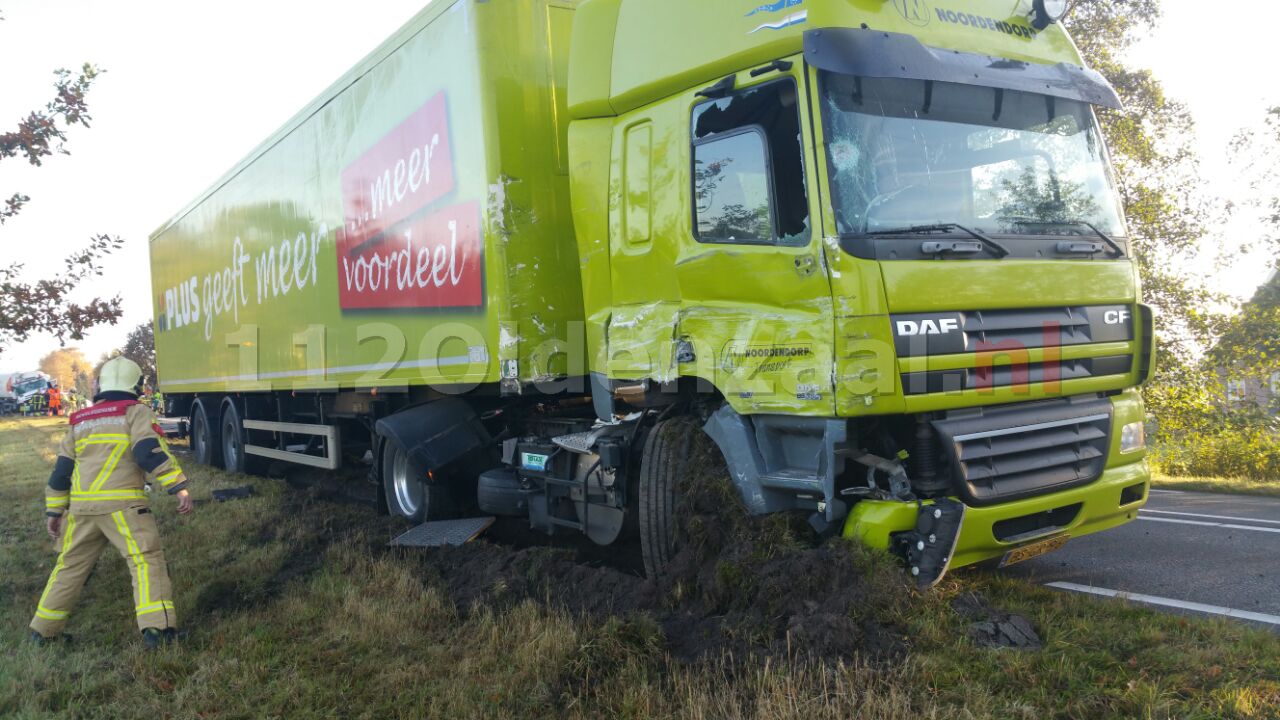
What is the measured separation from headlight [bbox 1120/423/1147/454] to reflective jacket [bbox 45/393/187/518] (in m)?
5.21

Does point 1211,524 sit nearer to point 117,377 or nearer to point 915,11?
point 915,11

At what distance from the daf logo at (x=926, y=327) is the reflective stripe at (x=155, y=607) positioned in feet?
13.8

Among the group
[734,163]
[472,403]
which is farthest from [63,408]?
[734,163]

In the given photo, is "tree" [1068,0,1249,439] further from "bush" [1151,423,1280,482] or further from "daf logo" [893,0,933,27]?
"daf logo" [893,0,933,27]

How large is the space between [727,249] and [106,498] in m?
3.85

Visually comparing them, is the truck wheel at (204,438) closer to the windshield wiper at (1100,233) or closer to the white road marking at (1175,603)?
the white road marking at (1175,603)

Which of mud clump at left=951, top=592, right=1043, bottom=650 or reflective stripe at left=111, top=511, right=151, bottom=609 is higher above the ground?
reflective stripe at left=111, top=511, right=151, bottom=609

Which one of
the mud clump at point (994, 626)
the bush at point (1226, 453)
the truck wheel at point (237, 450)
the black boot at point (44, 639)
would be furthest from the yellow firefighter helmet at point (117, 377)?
the bush at point (1226, 453)

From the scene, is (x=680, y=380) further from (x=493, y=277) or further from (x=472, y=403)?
(x=472, y=403)

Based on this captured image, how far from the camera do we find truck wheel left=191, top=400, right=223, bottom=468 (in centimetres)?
1342

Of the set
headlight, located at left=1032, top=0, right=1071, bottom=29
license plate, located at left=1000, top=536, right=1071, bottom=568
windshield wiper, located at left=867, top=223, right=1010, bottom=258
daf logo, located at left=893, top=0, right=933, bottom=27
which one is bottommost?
license plate, located at left=1000, top=536, right=1071, bottom=568

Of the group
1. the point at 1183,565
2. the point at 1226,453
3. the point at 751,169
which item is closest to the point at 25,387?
the point at 1226,453

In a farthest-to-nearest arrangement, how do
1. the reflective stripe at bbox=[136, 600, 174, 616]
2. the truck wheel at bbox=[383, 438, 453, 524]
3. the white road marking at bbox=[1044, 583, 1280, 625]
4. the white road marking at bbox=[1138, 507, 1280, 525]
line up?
the truck wheel at bbox=[383, 438, 453, 524] < the white road marking at bbox=[1138, 507, 1280, 525] < the reflective stripe at bbox=[136, 600, 174, 616] < the white road marking at bbox=[1044, 583, 1280, 625]

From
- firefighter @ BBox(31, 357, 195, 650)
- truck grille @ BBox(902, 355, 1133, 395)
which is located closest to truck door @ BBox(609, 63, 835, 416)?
truck grille @ BBox(902, 355, 1133, 395)
